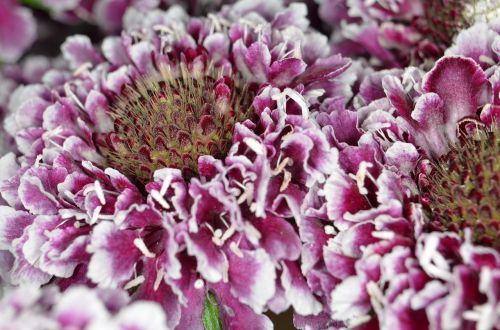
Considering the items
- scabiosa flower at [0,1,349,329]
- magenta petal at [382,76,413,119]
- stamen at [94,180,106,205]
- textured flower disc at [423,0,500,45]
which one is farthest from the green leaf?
textured flower disc at [423,0,500,45]

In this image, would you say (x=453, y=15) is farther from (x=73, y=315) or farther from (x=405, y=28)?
(x=73, y=315)

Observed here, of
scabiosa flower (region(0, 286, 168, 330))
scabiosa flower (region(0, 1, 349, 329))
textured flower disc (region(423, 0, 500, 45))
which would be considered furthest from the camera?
textured flower disc (region(423, 0, 500, 45))

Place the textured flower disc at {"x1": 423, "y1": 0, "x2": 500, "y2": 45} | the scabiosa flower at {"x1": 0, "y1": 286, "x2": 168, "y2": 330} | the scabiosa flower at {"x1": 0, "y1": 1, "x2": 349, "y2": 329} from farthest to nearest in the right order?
1. the textured flower disc at {"x1": 423, "y1": 0, "x2": 500, "y2": 45}
2. the scabiosa flower at {"x1": 0, "y1": 1, "x2": 349, "y2": 329}
3. the scabiosa flower at {"x1": 0, "y1": 286, "x2": 168, "y2": 330}

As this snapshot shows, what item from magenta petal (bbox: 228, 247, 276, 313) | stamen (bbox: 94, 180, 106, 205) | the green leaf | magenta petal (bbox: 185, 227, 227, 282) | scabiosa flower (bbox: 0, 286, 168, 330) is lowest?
the green leaf

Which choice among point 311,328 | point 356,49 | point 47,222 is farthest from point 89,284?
point 356,49

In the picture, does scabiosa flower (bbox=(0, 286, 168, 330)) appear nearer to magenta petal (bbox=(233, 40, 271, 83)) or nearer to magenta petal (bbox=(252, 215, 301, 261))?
magenta petal (bbox=(252, 215, 301, 261))

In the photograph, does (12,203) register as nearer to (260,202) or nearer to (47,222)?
(47,222)

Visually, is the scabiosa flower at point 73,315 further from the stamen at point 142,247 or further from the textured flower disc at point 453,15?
the textured flower disc at point 453,15
